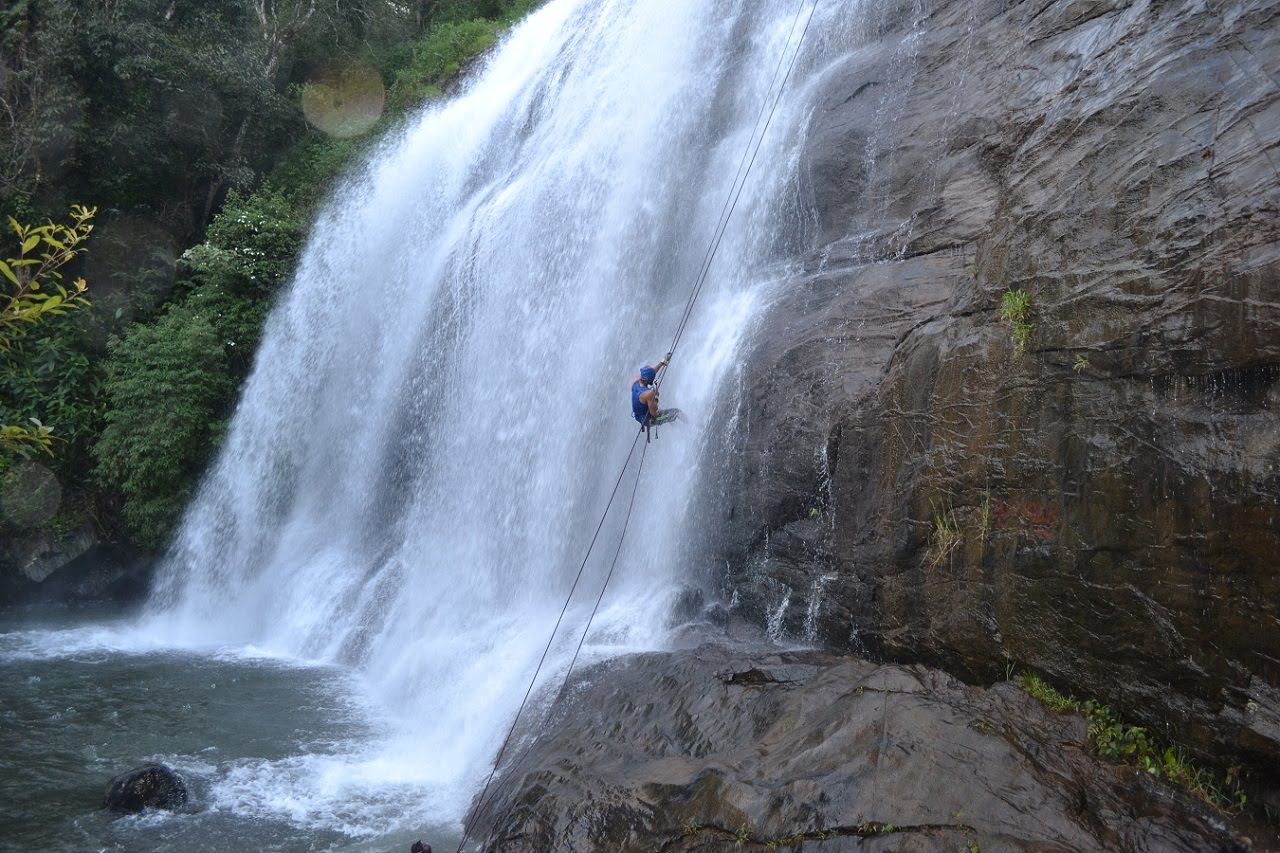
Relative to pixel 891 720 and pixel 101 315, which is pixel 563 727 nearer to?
pixel 891 720

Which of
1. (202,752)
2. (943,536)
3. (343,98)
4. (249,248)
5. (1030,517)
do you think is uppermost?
(343,98)

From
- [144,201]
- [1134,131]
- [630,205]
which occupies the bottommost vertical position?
[1134,131]

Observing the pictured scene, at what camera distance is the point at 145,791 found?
24.8ft

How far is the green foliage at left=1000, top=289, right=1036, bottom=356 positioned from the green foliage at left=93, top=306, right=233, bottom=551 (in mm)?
13681

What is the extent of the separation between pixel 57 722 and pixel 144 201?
13.9 meters

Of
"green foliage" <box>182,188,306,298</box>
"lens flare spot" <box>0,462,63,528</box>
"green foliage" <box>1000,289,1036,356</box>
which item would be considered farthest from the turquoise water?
"green foliage" <box>182,188,306,298</box>

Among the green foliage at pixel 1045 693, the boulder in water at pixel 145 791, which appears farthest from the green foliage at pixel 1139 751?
the boulder in water at pixel 145 791

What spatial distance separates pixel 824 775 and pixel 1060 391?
2.96 m

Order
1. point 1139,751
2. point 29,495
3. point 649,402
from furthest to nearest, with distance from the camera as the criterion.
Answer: point 29,495
point 649,402
point 1139,751

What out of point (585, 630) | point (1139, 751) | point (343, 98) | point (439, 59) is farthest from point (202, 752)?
point (343, 98)

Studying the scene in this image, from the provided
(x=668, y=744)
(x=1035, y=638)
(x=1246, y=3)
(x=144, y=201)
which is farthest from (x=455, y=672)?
(x=144, y=201)

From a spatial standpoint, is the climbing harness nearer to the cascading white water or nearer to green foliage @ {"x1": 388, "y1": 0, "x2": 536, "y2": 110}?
the cascading white water

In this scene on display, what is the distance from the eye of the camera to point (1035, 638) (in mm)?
5844

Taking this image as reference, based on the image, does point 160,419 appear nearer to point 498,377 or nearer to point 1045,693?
point 498,377
